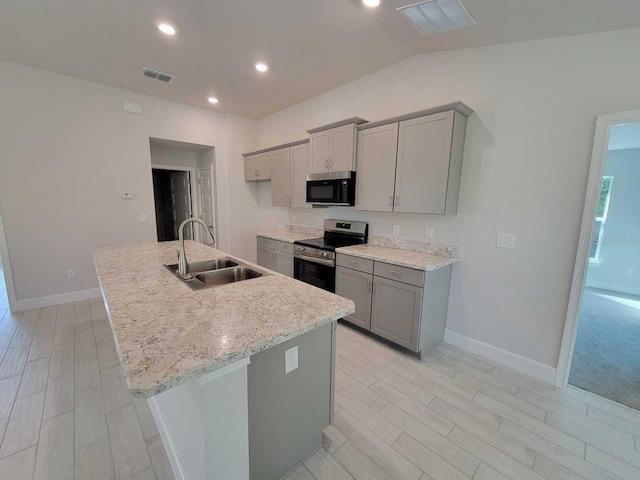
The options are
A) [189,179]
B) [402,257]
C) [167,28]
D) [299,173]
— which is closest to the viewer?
[167,28]

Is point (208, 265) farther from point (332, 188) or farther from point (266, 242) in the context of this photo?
point (266, 242)

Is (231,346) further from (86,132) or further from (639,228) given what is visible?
(639,228)

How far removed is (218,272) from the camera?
2.03 meters

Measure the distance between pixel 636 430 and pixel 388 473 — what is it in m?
1.73

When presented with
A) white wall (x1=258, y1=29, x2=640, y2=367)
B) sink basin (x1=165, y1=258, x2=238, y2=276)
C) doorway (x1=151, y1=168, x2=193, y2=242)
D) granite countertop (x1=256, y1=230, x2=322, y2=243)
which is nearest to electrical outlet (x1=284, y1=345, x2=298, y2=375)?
sink basin (x1=165, y1=258, x2=238, y2=276)

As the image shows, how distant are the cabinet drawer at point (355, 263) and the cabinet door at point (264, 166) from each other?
7.22 feet

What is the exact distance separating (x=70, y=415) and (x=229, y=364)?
1.77 meters

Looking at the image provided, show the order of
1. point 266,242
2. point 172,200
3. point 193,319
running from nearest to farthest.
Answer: point 193,319 → point 266,242 → point 172,200

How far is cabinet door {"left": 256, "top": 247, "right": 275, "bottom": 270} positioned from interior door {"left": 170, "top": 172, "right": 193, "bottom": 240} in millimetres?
2044

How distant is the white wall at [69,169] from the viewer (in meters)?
3.16

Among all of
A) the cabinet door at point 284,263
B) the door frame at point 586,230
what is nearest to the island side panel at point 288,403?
the door frame at point 586,230

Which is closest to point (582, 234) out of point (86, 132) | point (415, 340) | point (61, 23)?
point (415, 340)

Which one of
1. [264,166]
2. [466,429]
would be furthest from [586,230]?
[264,166]

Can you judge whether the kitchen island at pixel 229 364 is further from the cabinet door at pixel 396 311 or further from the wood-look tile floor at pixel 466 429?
the cabinet door at pixel 396 311
